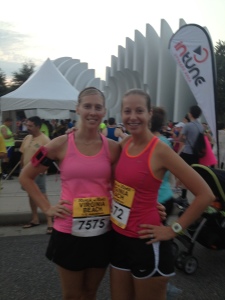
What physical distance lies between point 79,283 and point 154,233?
0.62 m

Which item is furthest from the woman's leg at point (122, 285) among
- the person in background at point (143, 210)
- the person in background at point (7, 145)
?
the person in background at point (7, 145)

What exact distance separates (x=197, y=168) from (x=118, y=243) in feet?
7.16

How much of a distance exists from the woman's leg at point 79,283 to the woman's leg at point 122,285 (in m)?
0.16

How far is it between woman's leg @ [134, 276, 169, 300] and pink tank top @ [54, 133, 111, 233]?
0.52 m

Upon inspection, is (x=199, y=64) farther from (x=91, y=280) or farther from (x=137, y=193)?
(x=91, y=280)

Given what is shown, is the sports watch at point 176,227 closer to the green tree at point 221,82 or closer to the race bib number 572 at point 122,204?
the race bib number 572 at point 122,204

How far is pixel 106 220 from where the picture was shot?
2.14 metres

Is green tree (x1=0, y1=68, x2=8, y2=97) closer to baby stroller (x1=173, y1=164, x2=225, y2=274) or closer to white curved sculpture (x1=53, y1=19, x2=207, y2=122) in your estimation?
white curved sculpture (x1=53, y1=19, x2=207, y2=122)

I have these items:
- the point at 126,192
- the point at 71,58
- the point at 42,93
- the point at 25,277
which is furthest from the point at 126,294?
the point at 71,58

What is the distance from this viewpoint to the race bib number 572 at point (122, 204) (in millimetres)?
1988

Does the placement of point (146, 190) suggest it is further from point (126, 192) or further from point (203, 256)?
point (203, 256)

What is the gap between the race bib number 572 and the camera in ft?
6.52

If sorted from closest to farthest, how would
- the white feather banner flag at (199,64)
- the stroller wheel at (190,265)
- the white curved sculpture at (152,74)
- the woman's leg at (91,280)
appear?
the woman's leg at (91,280), the stroller wheel at (190,265), the white feather banner flag at (199,64), the white curved sculpture at (152,74)

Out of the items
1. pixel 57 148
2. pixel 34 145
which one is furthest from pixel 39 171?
pixel 34 145
